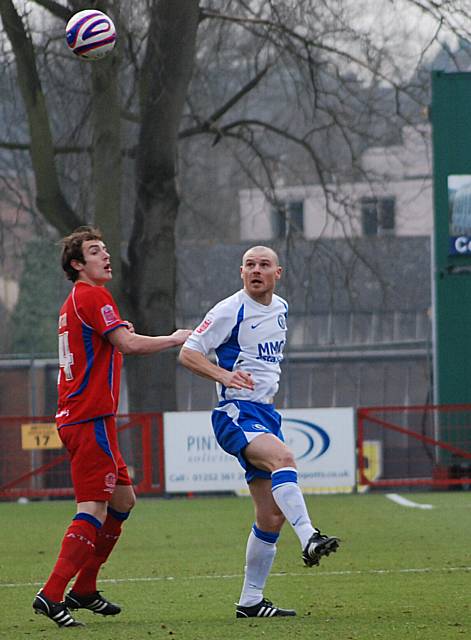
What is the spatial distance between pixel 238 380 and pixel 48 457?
14.5 meters

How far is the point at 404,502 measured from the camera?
1853 cm

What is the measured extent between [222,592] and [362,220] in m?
17.9

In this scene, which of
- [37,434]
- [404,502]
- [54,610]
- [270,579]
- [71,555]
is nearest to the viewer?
[54,610]

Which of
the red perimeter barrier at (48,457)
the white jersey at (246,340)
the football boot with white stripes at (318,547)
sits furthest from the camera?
the red perimeter barrier at (48,457)

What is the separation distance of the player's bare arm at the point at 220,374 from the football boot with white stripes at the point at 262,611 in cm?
125

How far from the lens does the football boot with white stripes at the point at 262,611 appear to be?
8.05 m

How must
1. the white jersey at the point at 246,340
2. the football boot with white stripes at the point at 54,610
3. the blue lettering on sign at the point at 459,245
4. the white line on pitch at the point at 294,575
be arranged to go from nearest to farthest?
the football boot with white stripes at the point at 54,610 → the white jersey at the point at 246,340 → the white line on pitch at the point at 294,575 → the blue lettering on sign at the point at 459,245

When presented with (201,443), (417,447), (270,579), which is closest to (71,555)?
(270,579)

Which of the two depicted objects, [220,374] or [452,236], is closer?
[220,374]

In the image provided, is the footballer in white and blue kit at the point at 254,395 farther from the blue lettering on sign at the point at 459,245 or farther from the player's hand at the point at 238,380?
the blue lettering on sign at the point at 459,245

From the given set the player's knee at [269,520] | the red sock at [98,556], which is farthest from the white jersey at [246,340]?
the red sock at [98,556]

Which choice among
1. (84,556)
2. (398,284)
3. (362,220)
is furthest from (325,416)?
(398,284)

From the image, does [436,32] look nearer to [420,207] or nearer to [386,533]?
[386,533]

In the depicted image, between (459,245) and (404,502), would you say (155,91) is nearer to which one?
(459,245)
